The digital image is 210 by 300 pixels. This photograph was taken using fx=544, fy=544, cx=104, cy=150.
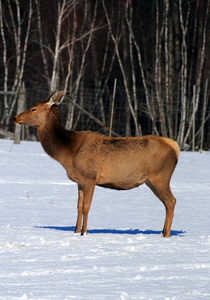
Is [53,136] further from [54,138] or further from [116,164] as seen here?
[116,164]

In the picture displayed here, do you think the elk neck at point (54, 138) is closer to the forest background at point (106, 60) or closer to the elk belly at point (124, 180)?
the elk belly at point (124, 180)

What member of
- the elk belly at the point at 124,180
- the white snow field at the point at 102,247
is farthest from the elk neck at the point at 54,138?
the white snow field at the point at 102,247

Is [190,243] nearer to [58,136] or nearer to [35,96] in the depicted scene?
[58,136]

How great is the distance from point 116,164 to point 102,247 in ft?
3.85

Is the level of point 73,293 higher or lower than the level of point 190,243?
higher

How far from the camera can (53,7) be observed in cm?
2209

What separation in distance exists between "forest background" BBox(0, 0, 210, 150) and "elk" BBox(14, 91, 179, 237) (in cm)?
1231

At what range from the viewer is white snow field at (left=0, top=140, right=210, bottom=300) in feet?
11.4

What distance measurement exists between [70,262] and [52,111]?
7.60 feet

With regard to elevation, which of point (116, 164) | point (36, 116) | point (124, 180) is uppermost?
point (36, 116)

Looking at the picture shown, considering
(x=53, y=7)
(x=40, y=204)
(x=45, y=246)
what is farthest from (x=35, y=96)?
(x=45, y=246)

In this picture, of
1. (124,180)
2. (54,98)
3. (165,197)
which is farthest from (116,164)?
(54,98)

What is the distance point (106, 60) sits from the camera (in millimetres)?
23594

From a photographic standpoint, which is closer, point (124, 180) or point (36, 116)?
point (124, 180)
